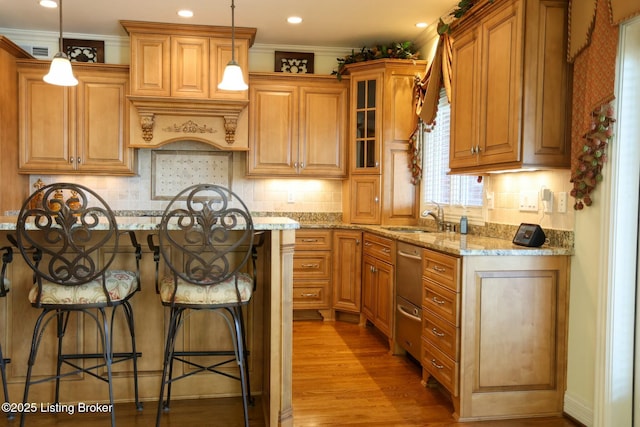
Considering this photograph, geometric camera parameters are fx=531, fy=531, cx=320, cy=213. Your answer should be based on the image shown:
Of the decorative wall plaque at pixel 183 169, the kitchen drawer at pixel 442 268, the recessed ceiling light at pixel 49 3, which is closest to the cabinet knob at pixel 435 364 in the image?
the kitchen drawer at pixel 442 268

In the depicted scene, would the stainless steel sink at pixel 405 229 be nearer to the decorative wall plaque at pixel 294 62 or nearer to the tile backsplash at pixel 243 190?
the tile backsplash at pixel 243 190

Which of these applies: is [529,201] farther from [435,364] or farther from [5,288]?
[5,288]

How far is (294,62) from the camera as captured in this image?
17.8 ft

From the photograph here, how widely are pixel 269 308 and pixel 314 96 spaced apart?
9.98ft

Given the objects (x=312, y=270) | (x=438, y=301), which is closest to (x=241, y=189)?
(x=312, y=270)

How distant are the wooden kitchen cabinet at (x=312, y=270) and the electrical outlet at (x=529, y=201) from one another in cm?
212

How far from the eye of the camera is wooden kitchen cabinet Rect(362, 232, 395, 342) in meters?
4.06

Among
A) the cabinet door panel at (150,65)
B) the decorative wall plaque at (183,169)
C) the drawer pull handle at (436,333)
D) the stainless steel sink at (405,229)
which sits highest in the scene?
the cabinet door panel at (150,65)

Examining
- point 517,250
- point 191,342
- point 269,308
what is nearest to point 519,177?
point 517,250

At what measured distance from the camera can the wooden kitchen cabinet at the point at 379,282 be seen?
4.06 metres

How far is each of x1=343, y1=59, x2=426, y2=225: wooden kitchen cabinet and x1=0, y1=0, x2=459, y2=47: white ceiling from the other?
342 millimetres

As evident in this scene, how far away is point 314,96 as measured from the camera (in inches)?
207

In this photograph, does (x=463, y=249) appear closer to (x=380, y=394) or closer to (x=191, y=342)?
(x=380, y=394)

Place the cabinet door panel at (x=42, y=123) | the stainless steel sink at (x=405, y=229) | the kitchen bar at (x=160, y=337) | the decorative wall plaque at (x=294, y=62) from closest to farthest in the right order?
the kitchen bar at (x=160, y=337) → the stainless steel sink at (x=405, y=229) → the cabinet door panel at (x=42, y=123) → the decorative wall plaque at (x=294, y=62)
